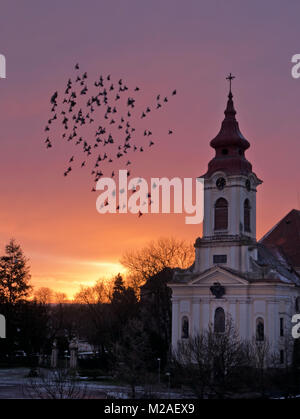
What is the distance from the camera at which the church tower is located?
55719 mm

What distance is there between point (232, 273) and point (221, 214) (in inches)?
211

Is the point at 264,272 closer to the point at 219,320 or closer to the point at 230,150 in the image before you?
the point at 219,320

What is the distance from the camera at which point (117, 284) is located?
10400 cm

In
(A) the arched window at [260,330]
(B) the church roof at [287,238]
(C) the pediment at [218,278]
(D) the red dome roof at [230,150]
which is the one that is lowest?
(A) the arched window at [260,330]

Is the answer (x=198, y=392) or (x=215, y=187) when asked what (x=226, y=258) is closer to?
(x=215, y=187)

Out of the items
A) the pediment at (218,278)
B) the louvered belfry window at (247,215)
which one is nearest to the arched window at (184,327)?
A: the pediment at (218,278)

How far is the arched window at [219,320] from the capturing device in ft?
181

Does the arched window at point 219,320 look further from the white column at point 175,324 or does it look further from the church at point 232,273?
the white column at point 175,324

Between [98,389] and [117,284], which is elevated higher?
[117,284]

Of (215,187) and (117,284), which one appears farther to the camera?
(117,284)
